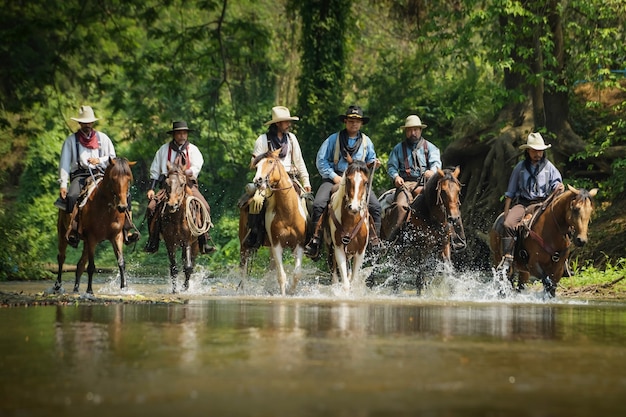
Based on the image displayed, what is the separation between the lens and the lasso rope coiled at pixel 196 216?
19.2 meters

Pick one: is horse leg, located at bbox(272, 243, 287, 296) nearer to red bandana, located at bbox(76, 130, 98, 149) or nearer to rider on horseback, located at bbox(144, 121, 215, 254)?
rider on horseback, located at bbox(144, 121, 215, 254)

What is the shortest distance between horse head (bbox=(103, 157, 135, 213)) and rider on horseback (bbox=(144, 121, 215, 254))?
1.68 metres

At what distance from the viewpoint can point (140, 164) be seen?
42.8m

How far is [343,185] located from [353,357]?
9.21m

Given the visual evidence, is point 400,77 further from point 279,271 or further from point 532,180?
point 279,271

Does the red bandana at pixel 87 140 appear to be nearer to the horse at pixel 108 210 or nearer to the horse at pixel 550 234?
the horse at pixel 108 210

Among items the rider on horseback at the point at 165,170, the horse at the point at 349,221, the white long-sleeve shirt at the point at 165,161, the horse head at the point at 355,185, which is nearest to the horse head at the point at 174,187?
the rider on horseback at the point at 165,170

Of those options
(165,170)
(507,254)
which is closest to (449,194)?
(507,254)

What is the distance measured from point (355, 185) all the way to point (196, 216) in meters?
3.26

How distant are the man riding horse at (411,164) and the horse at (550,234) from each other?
2080 millimetres

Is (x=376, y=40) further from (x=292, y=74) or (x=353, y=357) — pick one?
(x=353, y=357)

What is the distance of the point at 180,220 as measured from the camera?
19.3 meters

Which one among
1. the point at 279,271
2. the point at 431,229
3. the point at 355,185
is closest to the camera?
the point at 355,185

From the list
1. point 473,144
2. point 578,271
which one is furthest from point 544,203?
point 473,144
